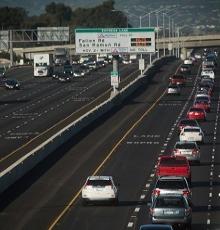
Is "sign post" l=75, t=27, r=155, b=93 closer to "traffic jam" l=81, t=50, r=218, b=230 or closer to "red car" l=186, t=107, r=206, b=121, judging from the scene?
"red car" l=186, t=107, r=206, b=121

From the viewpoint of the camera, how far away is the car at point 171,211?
112ft

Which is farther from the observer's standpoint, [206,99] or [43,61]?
[43,61]

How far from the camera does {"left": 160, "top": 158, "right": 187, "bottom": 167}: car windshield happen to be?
47719mm

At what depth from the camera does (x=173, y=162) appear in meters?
47.9

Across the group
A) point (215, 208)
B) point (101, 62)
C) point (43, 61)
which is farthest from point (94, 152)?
point (101, 62)

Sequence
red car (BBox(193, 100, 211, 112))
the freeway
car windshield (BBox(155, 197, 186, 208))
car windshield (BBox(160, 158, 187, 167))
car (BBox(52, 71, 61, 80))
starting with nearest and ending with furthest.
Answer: car windshield (BBox(155, 197, 186, 208)) → the freeway → car windshield (BBox(160, 158, 187, 167)) → red car (BBox(193, 100, 211, 112)) → car (BBox(52, 71, 61, 80))

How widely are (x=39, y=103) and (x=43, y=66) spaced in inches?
1971

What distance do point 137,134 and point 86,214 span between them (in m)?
32.2

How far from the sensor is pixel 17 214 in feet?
130

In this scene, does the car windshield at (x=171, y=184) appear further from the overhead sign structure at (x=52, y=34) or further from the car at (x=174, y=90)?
the overhead sign structure at (x=52, y=34)

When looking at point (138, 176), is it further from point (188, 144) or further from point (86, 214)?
point (86, 214)

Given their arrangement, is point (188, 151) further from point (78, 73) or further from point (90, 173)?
point (78, 73)

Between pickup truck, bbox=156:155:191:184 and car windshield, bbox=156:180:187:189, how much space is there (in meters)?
6.73

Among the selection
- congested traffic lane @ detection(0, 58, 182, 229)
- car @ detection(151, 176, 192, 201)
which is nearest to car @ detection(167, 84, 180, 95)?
congested traffic lane @ detection(0, 58, 182, 229)
